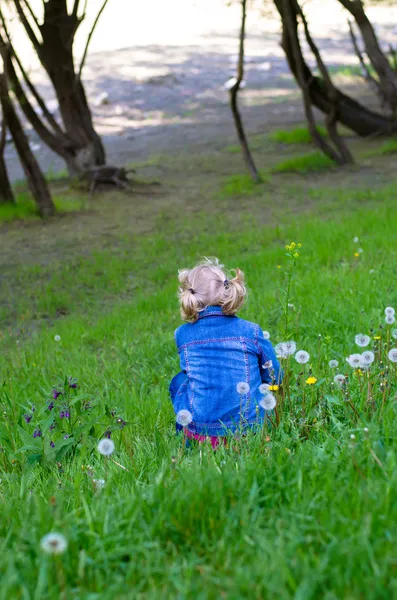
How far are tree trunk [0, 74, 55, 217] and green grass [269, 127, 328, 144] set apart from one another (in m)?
6.54

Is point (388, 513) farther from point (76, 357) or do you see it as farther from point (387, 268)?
point (387, 268)

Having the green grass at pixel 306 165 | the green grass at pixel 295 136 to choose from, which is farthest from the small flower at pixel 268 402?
the green grass at pixel 295 136

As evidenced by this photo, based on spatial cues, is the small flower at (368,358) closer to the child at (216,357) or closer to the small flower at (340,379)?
the small flower at (340,379)

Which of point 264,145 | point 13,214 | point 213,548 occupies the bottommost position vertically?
point 264,145

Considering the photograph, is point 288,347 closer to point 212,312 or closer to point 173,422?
point 212,312

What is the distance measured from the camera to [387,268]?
5871mm

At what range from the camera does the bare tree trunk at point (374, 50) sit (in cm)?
1176

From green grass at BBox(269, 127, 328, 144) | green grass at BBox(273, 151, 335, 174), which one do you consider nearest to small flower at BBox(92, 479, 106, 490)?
green grass at BBox(273, 151, 335, 174)

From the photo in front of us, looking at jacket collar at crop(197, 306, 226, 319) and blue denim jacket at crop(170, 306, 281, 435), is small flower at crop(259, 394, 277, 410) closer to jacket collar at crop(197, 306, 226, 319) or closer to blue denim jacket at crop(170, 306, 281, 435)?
blue denim jacket at crop(170, 306, 281, 435)

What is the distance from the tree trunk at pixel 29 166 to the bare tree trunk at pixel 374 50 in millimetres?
5735

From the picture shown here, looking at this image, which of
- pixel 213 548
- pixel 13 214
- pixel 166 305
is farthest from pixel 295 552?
pixel 13 214

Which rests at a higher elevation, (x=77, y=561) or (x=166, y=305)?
(x=77, y=561)

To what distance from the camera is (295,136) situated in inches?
598

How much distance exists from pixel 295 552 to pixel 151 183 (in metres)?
10.8
